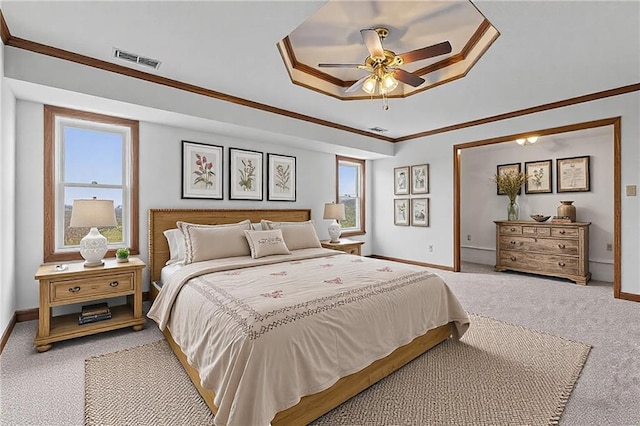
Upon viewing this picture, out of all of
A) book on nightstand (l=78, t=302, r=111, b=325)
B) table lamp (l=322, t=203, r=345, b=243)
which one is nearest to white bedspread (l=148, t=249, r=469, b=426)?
book on nightstand (l=78, t=302, r=111, b=325)

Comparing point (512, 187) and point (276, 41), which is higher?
point (276, 41)

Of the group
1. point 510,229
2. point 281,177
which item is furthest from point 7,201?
point 510,229

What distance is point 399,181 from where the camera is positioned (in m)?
6.22

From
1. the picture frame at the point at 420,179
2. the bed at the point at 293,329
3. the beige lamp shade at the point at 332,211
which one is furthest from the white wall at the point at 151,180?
the picture frame at the point at 420,179

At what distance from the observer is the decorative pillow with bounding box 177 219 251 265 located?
3225 millimetres

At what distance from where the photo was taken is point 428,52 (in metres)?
2.55

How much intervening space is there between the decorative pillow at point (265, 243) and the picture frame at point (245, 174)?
1.09 m

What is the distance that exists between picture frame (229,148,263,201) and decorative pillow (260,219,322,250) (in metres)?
0.68

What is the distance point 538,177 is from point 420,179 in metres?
2.09

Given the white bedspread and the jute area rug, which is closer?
the white bedspread

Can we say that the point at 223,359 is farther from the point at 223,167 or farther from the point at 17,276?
the point at 223,167

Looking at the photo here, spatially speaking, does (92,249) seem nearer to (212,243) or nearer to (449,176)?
(212,243)

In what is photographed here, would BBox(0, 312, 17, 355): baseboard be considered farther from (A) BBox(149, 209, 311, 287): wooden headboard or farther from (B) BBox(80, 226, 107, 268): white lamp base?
(A) BBox(149, 209, 311, 287): wooden headboard

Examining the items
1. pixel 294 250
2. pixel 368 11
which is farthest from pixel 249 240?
pixel 368 11
